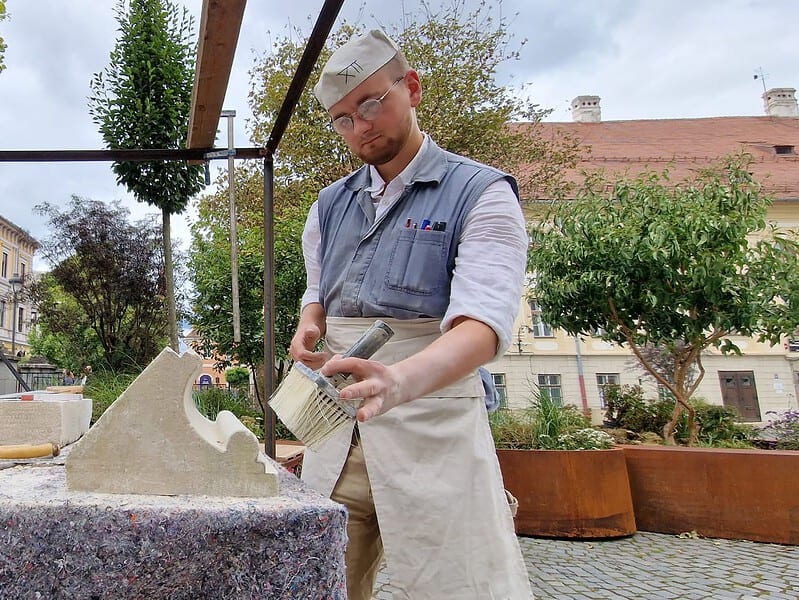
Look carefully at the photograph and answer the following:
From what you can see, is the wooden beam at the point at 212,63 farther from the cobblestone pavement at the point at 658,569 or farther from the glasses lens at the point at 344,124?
the cobblestone pavement at the point at 658,569

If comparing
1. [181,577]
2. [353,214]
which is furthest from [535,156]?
[181,577]

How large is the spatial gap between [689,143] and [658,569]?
906 inches

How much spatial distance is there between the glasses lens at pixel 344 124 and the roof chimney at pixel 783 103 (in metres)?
30.6

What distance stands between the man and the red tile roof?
61.4 feet

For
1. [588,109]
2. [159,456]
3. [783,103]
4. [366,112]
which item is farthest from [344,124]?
[783,103]

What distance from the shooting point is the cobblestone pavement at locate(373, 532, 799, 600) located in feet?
9.46

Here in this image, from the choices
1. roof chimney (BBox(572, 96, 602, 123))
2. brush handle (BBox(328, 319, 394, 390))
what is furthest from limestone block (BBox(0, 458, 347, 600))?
roof chimney (BBox(572, 96, 602, 123))

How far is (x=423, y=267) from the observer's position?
40.3 inches

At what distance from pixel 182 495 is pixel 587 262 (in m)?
4.78

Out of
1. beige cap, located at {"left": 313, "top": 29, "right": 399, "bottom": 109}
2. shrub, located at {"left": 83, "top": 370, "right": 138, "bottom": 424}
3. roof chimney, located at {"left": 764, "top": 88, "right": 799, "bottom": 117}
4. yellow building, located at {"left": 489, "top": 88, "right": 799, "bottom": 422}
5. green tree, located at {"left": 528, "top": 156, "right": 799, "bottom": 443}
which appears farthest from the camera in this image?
roof chimney, located at {"left": 764, "top": 88, "right": 799, "bottom": 117}

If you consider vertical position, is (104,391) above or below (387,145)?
below

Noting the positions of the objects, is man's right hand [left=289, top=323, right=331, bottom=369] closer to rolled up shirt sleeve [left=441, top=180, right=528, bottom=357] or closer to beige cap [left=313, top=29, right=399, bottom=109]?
rolled up shirt sleeve [left=441, top=180, right=528, bottom=357]

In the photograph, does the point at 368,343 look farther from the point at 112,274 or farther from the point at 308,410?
the point at 112,274

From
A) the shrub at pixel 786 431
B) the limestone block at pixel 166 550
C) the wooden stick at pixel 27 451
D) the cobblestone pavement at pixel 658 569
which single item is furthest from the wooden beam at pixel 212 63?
the shrub at pixel 786 431
